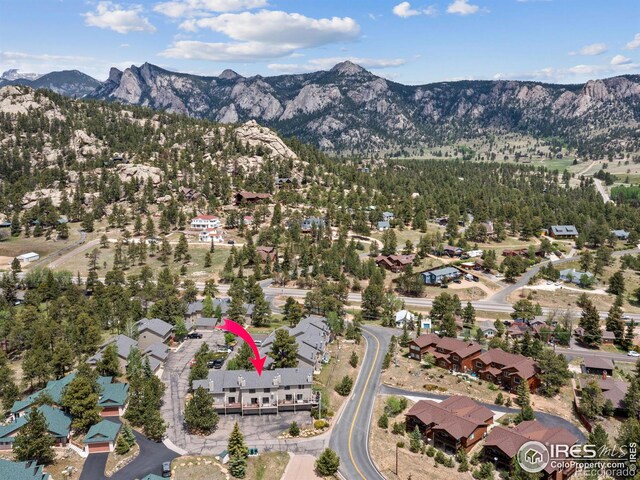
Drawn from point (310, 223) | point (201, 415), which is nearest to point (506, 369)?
point (201, 415)

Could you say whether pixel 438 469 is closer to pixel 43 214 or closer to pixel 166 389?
A: pixel 166 389

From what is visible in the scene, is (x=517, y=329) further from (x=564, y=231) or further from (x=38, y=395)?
(x=564, y=231)

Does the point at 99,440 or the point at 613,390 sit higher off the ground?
the point at 613,390

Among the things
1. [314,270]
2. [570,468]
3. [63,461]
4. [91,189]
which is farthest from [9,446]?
[91,189]

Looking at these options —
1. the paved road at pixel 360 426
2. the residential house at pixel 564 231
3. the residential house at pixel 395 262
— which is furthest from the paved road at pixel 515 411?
the residential house at pixel 564 231

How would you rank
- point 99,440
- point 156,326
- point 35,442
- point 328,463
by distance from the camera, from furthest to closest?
point 156,326
point 99,440
point 35,442
point 328,463

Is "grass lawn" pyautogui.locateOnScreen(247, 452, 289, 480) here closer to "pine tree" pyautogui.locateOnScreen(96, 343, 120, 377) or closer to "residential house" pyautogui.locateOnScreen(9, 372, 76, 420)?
"residential house" pyautogui.locateOnScreen(9, 372, 76, 420)

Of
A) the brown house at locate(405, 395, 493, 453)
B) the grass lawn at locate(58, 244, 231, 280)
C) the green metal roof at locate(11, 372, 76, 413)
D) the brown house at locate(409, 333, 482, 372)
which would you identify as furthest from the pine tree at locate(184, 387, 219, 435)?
the grass lawn at locate(58, 244, 231, 280)
